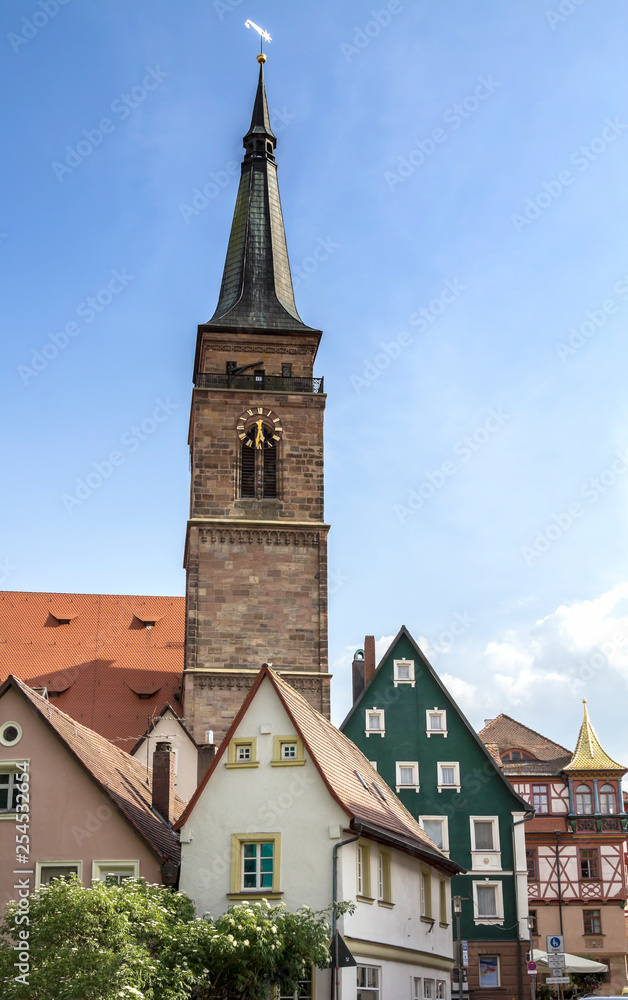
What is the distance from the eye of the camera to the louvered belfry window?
41.4 metres

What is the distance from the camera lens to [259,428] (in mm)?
42250

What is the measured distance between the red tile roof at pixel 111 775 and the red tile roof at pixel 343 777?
52.6 inches

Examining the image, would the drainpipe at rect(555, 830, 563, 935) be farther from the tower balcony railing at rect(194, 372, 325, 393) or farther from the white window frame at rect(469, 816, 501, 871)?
the tower balcony railing at rect(194, 372, 325, 393)

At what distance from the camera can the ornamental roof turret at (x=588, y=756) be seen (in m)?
47.3

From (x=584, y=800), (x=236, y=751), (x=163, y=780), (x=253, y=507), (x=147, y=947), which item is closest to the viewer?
(x=147, y=947)

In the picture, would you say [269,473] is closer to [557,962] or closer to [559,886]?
[559,886]

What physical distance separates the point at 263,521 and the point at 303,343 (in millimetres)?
7181

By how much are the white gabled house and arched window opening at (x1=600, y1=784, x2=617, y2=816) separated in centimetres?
2589

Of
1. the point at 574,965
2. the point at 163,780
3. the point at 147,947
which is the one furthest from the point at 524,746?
the point at 147,947

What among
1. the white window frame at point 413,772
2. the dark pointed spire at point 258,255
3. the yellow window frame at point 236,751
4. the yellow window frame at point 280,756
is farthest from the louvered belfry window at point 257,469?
the yellow window frame at point 280,756

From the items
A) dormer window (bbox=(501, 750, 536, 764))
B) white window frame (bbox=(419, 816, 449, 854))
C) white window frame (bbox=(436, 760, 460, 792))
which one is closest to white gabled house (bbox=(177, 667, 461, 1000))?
white window frame (bbox=(419, 816, 449, 854))

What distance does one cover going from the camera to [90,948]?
703 inches

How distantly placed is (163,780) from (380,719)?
10468 millimetres

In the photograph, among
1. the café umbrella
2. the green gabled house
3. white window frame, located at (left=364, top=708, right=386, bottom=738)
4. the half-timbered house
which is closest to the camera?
the green gabled house
